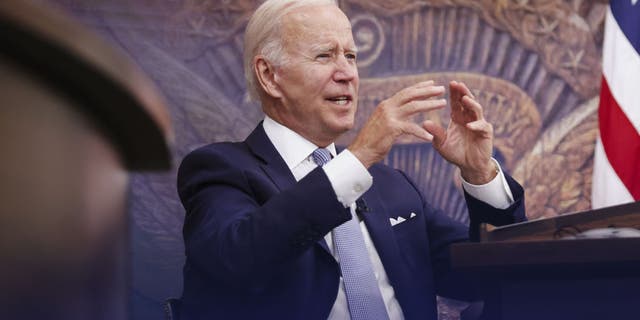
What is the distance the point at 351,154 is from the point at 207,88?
4.19 feet

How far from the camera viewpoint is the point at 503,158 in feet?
9.39

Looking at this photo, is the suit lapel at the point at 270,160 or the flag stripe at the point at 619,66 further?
the flag stripe at the point at 619,66

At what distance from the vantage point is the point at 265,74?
80.7 inches

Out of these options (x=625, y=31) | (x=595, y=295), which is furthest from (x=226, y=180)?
(x=625, y=31)

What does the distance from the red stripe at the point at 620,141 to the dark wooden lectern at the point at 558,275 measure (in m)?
1.60

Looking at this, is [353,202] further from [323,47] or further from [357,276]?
[323,47]

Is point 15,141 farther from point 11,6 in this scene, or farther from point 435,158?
point 435,158

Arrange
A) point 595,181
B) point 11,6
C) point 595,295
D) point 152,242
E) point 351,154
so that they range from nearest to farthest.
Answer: point 11,6
point 595,295
point 351,154
point 152,242
point 595,181

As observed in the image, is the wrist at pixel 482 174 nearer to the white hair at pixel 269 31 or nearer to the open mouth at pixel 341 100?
the open mouth at pixel 341 100

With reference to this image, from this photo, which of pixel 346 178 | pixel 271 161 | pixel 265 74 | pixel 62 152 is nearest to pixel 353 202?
pixel 346 178

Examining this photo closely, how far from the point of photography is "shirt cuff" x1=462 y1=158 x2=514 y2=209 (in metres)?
1.83

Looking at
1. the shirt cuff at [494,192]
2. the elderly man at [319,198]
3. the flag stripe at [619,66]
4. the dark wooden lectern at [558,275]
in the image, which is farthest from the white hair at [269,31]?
the flag stripe at [619,66]

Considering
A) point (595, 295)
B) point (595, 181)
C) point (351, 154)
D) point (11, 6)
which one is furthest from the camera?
point (595, 181)

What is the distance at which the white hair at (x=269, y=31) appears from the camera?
1992 mm
